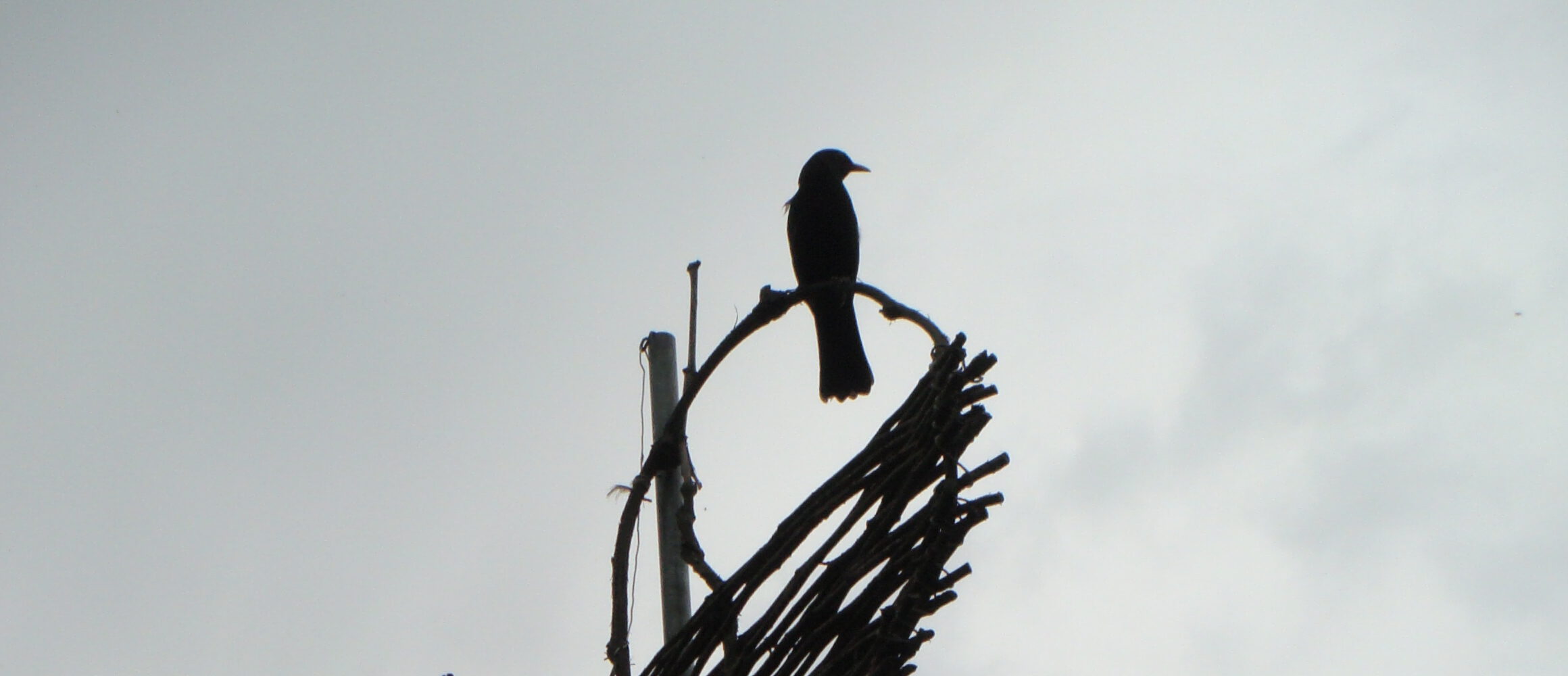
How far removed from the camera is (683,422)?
235cm

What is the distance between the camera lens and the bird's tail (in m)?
4.23

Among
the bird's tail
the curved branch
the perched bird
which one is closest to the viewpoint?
the curved branch

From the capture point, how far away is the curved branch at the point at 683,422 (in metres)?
2.15

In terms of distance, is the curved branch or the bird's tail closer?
the curved branch

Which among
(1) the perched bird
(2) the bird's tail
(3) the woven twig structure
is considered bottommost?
(3) the woven twig structure

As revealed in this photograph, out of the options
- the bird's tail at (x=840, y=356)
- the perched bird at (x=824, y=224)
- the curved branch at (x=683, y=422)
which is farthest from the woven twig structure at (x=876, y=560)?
the perched bird at (x=824, y=224)

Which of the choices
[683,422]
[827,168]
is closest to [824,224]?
[827,168]

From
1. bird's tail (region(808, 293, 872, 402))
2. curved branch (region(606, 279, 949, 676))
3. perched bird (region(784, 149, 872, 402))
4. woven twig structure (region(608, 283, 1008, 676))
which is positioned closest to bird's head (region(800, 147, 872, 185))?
perched bird (region(784, 149, 872, 402))

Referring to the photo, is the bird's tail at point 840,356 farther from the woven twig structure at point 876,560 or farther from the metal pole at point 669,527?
the woven twig structure at point 876,560

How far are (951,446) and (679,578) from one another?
72 centimetres

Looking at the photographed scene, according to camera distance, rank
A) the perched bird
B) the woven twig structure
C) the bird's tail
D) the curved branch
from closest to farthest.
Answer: the woven twig structure → the curved branch → the bird's tail → the perched bird

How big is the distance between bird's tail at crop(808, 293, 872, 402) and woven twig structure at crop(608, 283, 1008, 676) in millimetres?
2331

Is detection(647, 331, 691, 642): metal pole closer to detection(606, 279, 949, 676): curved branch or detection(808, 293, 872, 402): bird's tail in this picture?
detection(606, 279, 949, 676): curved branch

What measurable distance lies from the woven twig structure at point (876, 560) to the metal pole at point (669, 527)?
332 mm
